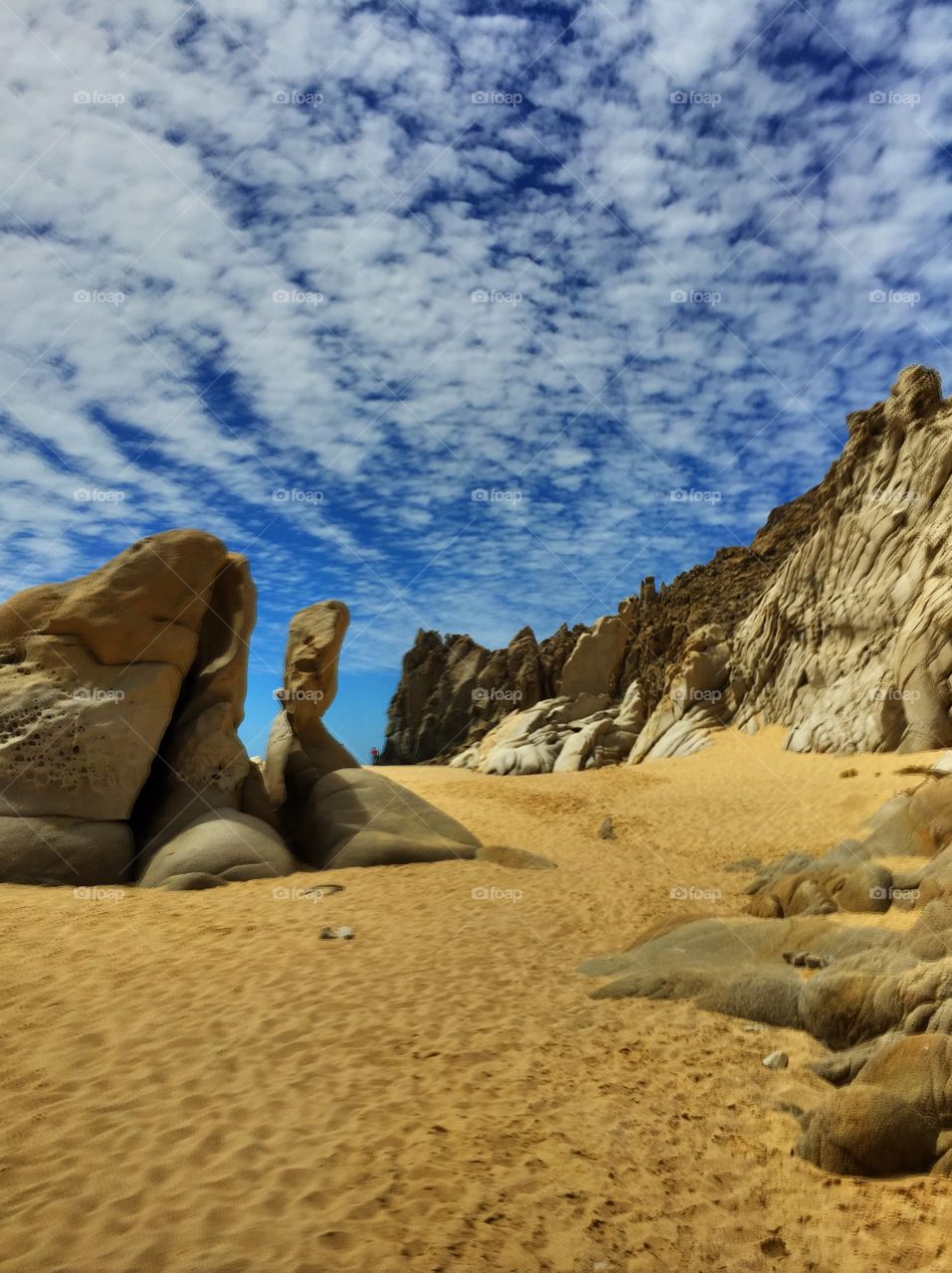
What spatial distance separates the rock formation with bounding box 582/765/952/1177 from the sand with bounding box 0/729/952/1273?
0.23m

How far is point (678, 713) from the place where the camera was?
30.2 m

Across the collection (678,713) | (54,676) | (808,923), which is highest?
(678,713)

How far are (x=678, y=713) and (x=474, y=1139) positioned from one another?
26.8 meters

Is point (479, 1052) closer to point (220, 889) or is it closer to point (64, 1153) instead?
point (64, 1153)

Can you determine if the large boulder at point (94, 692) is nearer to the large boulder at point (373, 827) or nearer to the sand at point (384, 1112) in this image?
the sand at point (384, 1112)

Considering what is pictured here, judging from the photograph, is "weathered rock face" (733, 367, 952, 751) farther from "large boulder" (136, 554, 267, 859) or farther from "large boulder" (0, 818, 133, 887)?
"large boulder" (0, 818, 133, 887)

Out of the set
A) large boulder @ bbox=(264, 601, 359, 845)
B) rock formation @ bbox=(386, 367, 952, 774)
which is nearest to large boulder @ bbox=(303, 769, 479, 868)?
large boulder @ bbox=(264, 601, 359, 845)

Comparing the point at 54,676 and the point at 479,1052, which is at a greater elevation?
the point at 54,676

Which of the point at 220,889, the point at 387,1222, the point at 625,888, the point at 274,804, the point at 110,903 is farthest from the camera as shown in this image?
the point at 274,804

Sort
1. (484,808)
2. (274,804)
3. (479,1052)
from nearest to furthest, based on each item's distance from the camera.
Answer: (479,1052) → (274,804) → (484,808)

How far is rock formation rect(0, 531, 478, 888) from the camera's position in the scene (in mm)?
11547

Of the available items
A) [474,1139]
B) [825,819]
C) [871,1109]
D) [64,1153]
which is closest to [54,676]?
[64,1153]

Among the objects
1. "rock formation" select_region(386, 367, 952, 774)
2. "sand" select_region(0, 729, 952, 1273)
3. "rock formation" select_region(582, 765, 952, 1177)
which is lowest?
"sand" select_region(0, 729, 952, 1273)

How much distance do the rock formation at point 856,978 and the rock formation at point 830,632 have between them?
7.95 m
